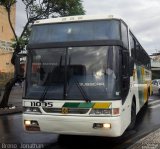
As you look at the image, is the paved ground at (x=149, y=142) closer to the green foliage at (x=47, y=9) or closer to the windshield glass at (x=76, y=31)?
the windshield glass at (x=76, y=31)

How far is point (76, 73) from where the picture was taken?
352 inches

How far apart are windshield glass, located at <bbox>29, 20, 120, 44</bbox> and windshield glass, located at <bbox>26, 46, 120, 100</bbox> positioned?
314 mm

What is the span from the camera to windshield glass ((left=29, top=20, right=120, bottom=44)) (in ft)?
30.3

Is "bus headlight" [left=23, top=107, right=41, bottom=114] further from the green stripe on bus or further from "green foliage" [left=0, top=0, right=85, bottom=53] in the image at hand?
"green foliage" [left=0, top=0, right=85, bottom=53]

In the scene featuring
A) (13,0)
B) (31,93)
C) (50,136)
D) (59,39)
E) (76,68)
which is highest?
(13,0)

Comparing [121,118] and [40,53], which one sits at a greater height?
[40,53]

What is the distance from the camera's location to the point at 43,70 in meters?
9.22

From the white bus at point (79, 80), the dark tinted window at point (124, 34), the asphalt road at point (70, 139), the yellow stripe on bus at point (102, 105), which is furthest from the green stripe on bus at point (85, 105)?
the dark tinted window at point (124, 34)

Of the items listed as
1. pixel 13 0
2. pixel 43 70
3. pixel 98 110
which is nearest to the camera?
pixel 98 110

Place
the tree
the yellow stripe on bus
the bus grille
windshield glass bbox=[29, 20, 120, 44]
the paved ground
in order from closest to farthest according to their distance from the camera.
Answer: the yellow stripe on bus
the bus grille
the paved ground
windshield glass bbox=[29, 20, 120, 44]
the tree

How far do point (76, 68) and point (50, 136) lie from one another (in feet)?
9.79

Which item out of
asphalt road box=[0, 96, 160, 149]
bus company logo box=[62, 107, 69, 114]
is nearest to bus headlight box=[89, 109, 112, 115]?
bus company logo box=[62, 107, 69, 114]

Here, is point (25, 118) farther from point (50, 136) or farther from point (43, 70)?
point (50, 136)

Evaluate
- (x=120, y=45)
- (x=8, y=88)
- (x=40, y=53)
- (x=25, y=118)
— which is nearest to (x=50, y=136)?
(x=25, y=118)
